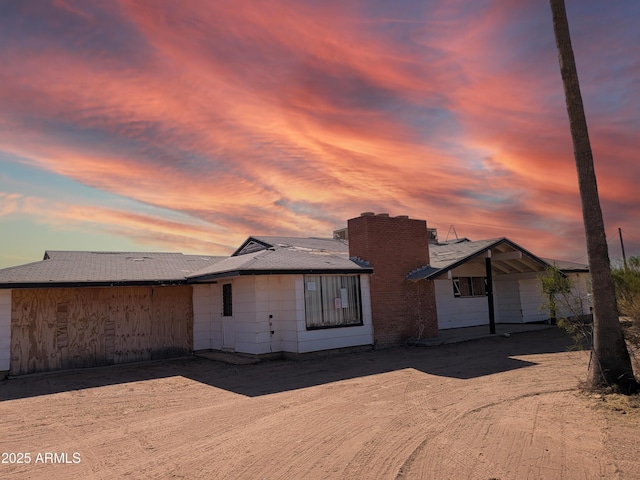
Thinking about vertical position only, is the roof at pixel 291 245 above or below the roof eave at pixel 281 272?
above

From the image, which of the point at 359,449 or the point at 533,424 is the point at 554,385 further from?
the point at 359,449

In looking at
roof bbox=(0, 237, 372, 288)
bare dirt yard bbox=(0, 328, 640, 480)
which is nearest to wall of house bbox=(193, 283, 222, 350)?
roof bbox=(0, 237, 372, 288)

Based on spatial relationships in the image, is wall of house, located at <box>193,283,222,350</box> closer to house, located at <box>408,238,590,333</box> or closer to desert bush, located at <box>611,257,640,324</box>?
house, located at <box>408,238,590,333</box>

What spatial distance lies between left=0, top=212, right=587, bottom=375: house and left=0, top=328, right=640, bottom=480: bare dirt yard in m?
2.03

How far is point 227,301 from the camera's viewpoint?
16.6 metres

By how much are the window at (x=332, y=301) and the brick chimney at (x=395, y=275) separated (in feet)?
2.64

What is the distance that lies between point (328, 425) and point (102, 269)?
11.8 metres

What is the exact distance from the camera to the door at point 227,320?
641 inches

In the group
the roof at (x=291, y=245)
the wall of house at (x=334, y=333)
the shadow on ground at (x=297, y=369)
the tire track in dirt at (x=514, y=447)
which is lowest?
the tire track in dirt at (x=514, y=447)

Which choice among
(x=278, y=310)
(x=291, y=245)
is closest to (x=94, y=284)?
(x=278, y=310)

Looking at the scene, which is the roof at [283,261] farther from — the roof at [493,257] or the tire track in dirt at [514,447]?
the tire track in dirt at [514,447]

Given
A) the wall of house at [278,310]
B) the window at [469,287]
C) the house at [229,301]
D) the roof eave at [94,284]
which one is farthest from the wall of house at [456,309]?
the roof eave at [94,284]

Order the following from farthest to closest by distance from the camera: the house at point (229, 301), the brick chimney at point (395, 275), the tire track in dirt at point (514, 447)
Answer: the brick chimney at point (395, 275), the house at point (229, 301), the tire track in dirt at point (514, 447)

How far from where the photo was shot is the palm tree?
27.0 feet
